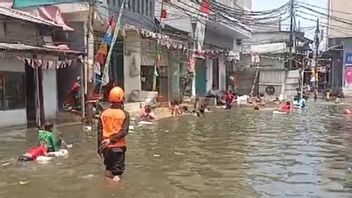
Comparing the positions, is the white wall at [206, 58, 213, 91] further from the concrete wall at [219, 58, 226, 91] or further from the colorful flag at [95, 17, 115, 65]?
the colorful flag at [95, 17, 115, 65]

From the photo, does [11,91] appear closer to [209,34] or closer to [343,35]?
[209,34]

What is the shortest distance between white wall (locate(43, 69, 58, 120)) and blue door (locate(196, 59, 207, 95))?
20190mm

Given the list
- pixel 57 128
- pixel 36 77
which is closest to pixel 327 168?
pixel 57 128

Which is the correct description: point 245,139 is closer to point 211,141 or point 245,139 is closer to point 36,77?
point 211,141

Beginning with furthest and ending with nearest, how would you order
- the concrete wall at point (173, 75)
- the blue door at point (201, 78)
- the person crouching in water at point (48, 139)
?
→ 1. the blue door at point (201, 78)
2. the concrete wall at point (173, 75)
3. the person crouching in water at point (48, 139)

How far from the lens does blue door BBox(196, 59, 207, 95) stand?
42059 millimetres

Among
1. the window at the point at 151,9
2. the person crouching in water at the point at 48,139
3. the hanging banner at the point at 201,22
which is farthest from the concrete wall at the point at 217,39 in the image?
the person crouching in water at the point at 48,139

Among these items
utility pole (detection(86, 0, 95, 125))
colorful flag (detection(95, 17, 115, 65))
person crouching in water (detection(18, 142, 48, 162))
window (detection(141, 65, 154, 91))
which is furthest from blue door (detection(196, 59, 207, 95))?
person crouching in water (detection(18, 142, 48, 162))

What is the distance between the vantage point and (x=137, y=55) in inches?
1169

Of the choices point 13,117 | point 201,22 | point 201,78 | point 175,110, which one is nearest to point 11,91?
point 13,117

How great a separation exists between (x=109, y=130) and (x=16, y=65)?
37.3 feet

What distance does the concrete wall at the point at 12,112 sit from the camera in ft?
61.7

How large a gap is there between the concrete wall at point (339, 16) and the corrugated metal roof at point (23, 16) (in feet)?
105

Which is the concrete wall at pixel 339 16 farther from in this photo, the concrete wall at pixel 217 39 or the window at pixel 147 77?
the window at pixel 147 77
